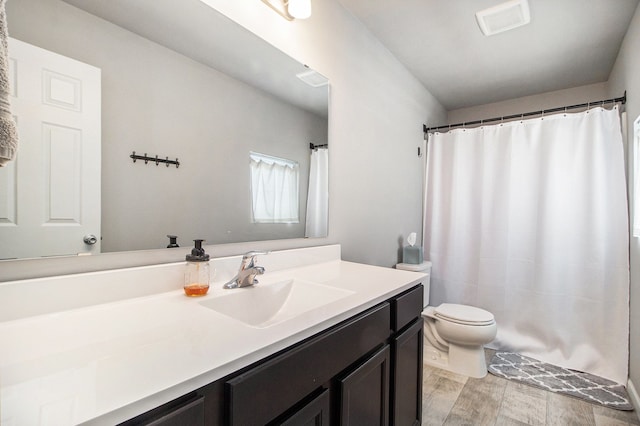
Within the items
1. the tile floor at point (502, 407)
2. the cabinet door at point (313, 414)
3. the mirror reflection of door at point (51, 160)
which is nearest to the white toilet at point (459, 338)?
the tile floor at point (502, 407)

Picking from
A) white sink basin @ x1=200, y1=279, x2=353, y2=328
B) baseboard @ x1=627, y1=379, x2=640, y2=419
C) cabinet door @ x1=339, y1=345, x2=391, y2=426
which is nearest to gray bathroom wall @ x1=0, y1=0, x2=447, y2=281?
white sink basin @ x1=200, y1=279, x2=353, y2=328

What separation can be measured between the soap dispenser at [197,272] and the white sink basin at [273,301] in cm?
7

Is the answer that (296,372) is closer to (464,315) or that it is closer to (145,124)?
(145,124)

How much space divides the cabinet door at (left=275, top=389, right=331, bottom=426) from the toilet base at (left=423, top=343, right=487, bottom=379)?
170cm

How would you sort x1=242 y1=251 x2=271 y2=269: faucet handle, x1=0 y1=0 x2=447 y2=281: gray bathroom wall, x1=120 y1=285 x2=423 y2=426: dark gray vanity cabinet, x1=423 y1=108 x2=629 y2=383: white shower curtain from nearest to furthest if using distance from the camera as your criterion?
x1=120 y1=285 x2=423 y2=426: dark gray vanity cabinet
x1=242 y1=251 x2=271 y2=269: faucet handle
x1=0 y1=0 x2=447 y2=281: gray bathroom wall
x1=423 y1=108 x2=629 y2=383: white shower curtain

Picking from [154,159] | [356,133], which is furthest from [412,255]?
[154,159]

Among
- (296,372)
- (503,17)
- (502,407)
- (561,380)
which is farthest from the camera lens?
(561,380)

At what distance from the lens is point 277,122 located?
1441 millimetres

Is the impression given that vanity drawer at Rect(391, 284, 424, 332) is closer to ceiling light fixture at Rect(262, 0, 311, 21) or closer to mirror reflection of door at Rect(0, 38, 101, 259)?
mirror reflection of door at Rect(0, 38, 101, 259)

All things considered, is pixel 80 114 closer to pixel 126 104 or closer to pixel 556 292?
pixel 126 104

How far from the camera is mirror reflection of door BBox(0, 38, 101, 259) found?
2.44 ft

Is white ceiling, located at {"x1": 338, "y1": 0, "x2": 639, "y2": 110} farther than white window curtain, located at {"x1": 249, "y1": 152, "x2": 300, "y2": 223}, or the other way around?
white ceiling, located at {"x1": 338, "y1": 0, "x2": 639, "y2": 110}

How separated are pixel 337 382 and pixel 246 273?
473 mm

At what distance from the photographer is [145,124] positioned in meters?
0.97
